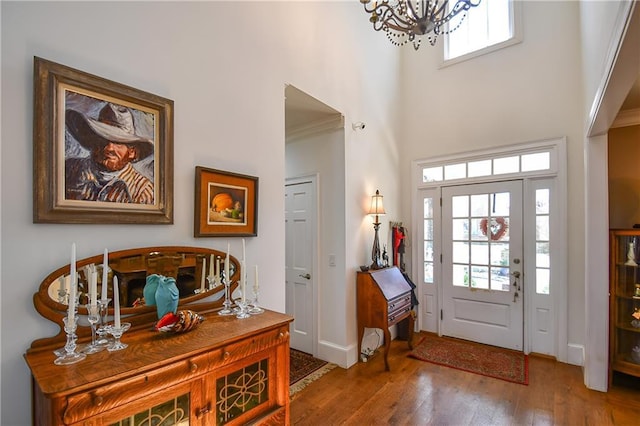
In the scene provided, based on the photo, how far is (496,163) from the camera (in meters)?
3.82

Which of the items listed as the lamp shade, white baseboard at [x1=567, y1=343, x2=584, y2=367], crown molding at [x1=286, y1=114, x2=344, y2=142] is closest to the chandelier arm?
crown molding at [x1=286, y1=114, x2=344, y2=142]

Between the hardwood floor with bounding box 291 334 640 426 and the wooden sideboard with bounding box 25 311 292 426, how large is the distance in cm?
102

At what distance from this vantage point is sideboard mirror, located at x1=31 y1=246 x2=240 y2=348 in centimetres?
136

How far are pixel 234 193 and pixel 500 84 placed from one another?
11.8ft

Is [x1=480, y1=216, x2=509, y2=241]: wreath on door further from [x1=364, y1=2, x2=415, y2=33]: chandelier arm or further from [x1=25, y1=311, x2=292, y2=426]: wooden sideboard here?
[x1=25, y1=311, x2=292, y2=426]: wooden sideboard

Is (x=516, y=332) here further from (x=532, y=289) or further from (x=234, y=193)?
(x=234, y=193)

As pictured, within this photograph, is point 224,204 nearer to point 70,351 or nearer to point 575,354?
point 70,351

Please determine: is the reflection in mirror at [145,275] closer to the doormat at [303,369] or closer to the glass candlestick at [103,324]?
the glass candlestick at [103,324]

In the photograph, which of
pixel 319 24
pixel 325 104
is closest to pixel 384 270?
pixel 325 104

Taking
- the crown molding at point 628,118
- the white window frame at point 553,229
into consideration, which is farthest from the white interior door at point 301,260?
the crown molding at point 628,118

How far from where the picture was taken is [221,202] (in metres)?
2.07

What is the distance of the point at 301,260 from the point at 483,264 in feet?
7.44

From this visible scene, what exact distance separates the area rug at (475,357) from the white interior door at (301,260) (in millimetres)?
1255

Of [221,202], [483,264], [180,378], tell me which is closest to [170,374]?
[180,378]
